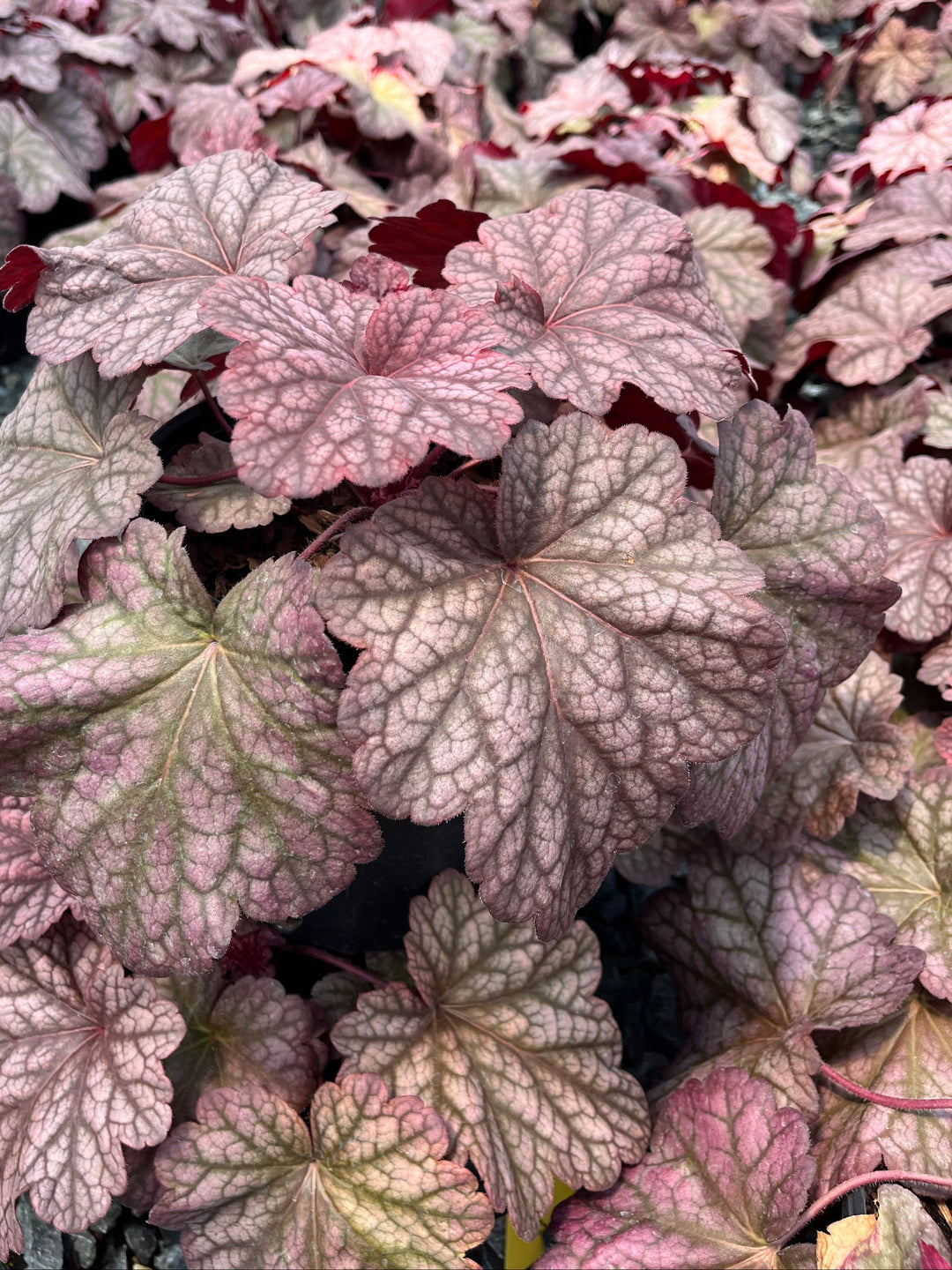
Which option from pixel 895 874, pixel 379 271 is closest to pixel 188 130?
pixel 379 271

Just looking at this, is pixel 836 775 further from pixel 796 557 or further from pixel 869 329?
pixel 869 329

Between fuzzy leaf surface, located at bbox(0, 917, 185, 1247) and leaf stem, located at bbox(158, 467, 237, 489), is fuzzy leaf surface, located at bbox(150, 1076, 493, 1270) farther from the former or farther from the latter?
leaf stem, located at bbox(158, 467, 237, 489)

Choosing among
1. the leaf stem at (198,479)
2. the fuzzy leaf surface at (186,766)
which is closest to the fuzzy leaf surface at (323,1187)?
the fuzzy leaf surface at (186,766)

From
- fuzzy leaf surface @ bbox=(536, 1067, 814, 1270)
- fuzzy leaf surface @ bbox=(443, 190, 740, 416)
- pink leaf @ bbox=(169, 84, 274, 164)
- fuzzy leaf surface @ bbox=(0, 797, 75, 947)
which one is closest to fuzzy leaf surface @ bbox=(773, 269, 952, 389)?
fuzzy leaf surface @ bbox=(443, 190, 740, 416)

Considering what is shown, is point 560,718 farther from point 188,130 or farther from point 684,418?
point 188,130

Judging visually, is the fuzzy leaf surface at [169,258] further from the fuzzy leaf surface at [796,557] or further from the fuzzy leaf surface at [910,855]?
the fuzzy leaf surface at [910,855]

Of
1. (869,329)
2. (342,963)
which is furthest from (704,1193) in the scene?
(869,329)
